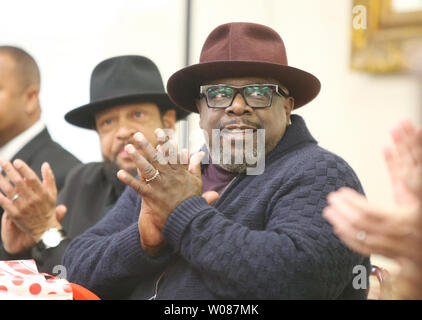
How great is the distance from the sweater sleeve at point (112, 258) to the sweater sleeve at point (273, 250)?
5.2 inches

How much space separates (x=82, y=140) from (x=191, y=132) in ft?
1.95

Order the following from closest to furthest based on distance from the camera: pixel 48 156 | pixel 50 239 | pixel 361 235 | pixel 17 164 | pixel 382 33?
1. pixel 361 235
2. pixel 382 33
3. pixel 17 164
4. pixel 50 239
5. pixel 48 156

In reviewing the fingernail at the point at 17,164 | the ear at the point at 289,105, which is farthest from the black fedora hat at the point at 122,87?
the ear at the point at 289,105

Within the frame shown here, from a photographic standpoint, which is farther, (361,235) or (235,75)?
(235,75)

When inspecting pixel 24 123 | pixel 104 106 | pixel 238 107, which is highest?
pixel 238 107

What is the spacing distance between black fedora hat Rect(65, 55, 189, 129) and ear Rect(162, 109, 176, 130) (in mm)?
20

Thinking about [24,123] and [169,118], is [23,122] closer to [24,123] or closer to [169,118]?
[24,123]

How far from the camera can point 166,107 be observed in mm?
2174

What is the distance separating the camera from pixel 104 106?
2.12 metres

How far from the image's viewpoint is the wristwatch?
1711mm

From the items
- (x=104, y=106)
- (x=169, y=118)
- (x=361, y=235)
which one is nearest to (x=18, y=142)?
(x=104, y=106)

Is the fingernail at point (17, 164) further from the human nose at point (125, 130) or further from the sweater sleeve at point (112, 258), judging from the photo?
the human nose at point (125, 130)

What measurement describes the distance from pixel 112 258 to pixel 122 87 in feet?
3.12

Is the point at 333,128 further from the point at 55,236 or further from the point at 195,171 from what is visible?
the point at 55,236
